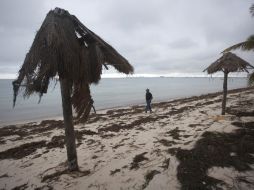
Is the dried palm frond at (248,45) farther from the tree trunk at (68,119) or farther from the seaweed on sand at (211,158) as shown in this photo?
the tree trunk at (68,119)

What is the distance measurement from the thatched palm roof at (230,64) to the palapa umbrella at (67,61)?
7568 mm

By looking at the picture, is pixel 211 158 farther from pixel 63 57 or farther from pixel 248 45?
pixel 248 45

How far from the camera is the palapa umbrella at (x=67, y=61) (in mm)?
3684

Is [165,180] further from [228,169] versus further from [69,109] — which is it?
[69,109]

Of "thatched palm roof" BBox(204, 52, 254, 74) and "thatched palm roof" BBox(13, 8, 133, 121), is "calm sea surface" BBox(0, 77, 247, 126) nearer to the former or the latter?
"thatched palm roof" BBox(13, 8, 133, 121)

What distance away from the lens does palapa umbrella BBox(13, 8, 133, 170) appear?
3.68 meters

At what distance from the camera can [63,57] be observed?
3709 mm

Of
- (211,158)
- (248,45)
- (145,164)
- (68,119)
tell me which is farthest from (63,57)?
(248,45)

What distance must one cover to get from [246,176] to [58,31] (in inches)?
193

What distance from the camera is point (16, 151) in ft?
24.4

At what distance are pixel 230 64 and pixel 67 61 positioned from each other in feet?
29.8

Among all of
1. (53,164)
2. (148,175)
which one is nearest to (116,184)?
(148,175)

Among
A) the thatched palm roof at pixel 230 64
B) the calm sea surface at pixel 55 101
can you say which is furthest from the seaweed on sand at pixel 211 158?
the thatched palm roof at pixel 230 64

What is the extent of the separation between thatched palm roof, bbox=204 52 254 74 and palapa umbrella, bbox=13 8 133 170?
7568 millimetres
